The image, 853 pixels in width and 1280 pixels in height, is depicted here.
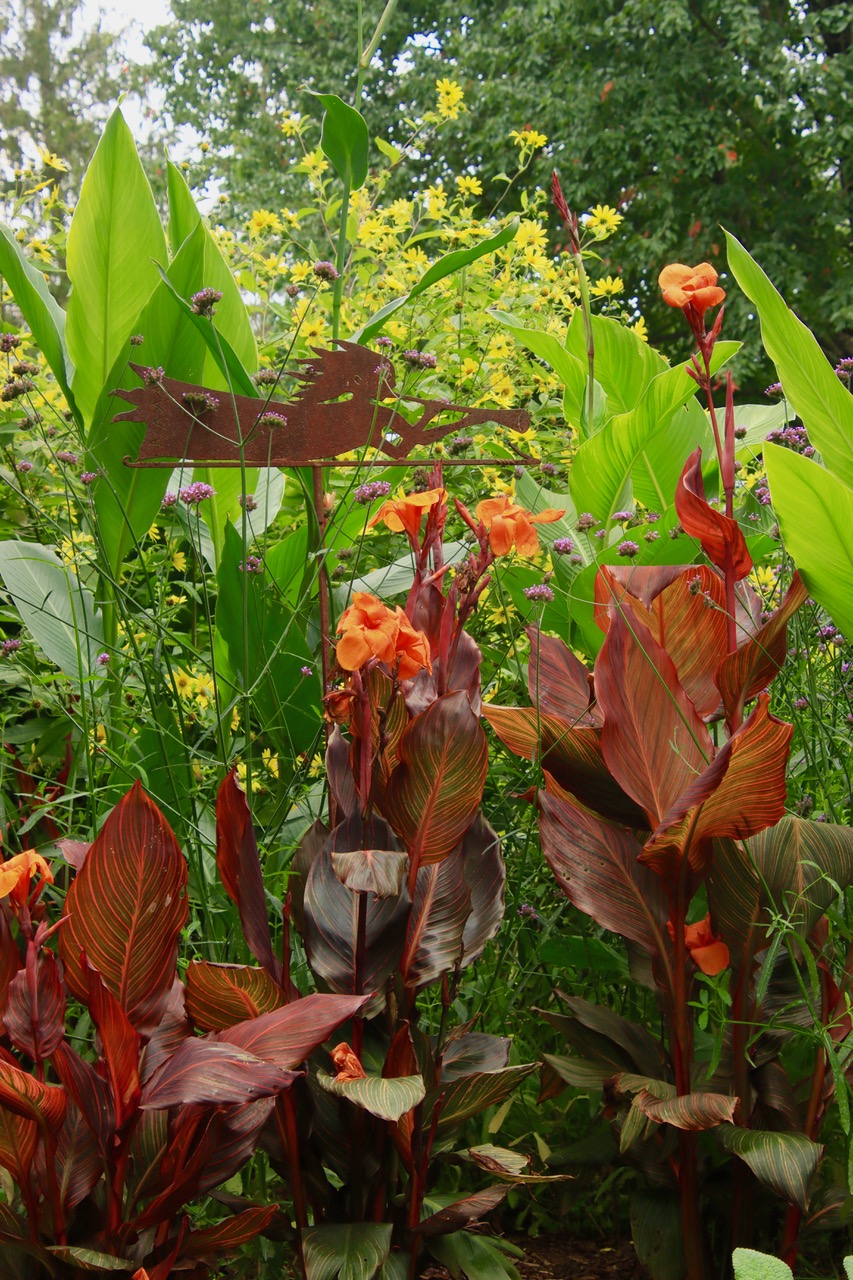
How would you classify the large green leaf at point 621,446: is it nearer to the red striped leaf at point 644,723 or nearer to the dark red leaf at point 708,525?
the dark red leaf at point 708,525

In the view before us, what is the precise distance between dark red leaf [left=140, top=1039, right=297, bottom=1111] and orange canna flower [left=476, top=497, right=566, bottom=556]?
0.60 m

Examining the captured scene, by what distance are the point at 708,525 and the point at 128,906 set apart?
775mm

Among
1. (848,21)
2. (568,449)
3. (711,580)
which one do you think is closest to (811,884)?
(711,580)

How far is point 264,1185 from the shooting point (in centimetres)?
143

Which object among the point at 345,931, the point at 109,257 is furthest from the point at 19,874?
the point at 109,257

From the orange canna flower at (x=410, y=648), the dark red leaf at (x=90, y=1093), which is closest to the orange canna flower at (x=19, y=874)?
the dark red leaf at (x=90, y=1093)

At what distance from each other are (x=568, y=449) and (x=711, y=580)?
5.62 feet

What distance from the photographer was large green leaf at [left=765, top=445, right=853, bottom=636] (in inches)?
55.7

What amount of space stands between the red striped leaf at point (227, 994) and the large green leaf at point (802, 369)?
1.02 metres

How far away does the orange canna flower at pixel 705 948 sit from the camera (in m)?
1.35

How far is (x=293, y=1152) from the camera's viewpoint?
1.26 metres

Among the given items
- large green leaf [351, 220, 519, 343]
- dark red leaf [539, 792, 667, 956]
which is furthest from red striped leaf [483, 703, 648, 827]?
large green leaf [351, 220, 519, 343]

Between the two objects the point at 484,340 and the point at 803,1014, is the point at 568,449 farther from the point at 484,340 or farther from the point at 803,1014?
the point at 803,1014

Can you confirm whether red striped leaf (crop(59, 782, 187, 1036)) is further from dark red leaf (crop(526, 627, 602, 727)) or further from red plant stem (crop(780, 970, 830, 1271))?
red plant stem (crop(780, 970, 830, 1271))
